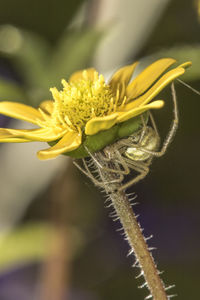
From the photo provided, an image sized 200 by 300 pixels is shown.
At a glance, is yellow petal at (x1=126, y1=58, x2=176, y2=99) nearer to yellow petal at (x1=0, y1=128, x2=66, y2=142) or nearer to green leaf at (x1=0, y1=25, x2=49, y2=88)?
yellow petal at (x1=0, y1=128, x2=66, y2=142)

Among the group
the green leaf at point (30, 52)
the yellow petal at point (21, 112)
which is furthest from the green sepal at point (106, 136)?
the green leaf at point (30, 52)

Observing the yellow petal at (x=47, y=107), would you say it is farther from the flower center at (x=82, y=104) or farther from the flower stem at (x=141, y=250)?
the flower stem at (x=141, y=250)

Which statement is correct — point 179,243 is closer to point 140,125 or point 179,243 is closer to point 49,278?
point 49,278

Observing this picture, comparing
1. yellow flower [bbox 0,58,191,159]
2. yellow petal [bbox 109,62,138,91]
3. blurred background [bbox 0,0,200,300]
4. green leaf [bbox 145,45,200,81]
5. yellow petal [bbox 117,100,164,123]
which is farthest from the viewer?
blurred background [bbox 0,0,200,300]

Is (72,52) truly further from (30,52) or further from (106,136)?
(106,136)

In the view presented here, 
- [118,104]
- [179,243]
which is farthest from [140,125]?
[179,243]

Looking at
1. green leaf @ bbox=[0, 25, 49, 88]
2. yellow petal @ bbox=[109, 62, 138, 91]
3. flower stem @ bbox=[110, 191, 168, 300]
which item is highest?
green leaf @ bbox=[0, 25, 49, 88]

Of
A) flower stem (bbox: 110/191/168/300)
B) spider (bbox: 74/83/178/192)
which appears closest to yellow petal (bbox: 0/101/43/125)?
spider (bbox: 74/83/178/192)
